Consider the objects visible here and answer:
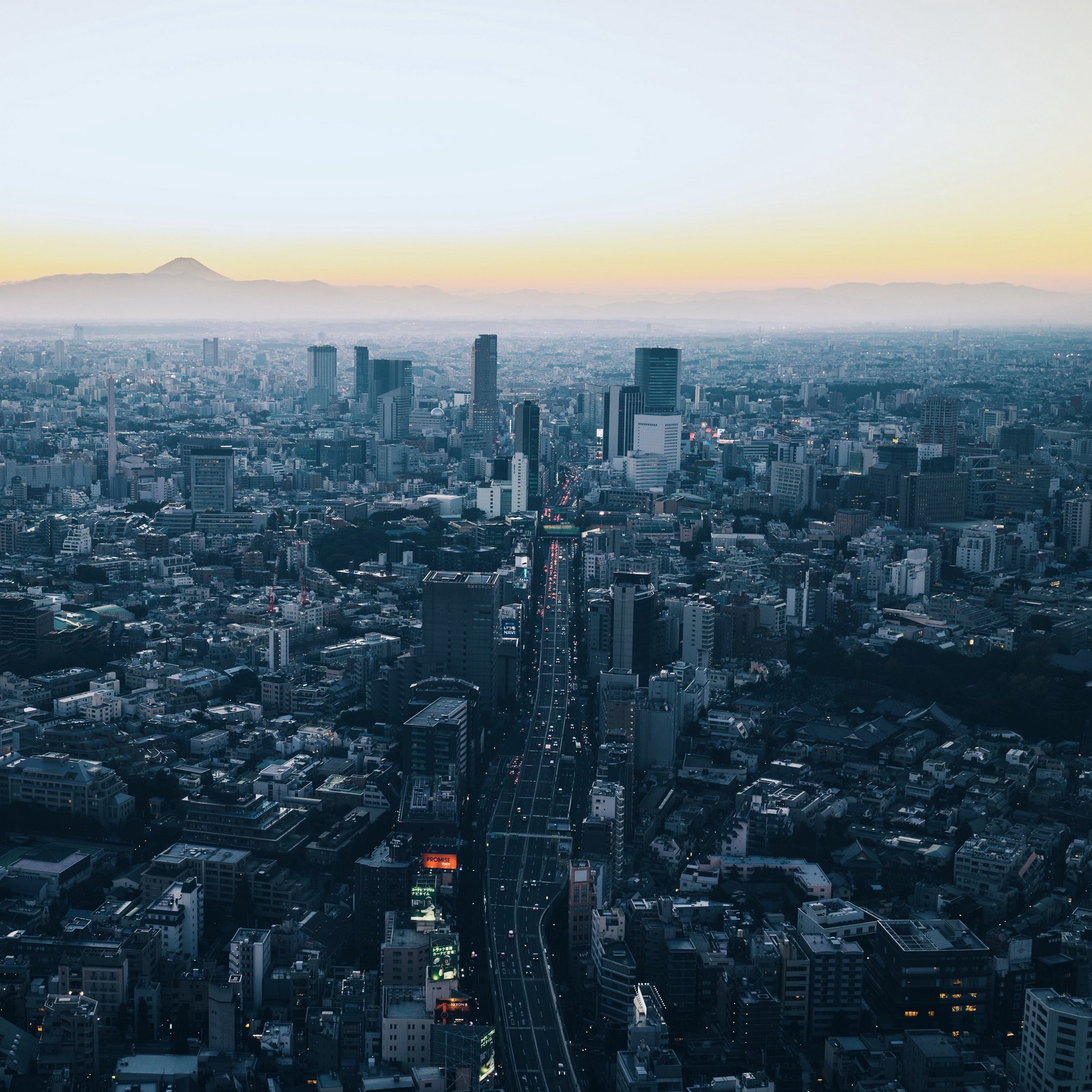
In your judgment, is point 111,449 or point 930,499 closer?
Answer: point 930,499

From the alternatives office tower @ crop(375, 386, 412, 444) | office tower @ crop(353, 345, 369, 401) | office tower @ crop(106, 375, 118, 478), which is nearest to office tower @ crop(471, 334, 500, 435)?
office tower @ crop(375, 386, 412, 444)

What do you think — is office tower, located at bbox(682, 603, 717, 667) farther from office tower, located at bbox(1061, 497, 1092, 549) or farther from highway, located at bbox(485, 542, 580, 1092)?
office tower, located at bbox(1061, 497, 1092, 549)

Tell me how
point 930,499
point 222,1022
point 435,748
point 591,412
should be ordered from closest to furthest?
point 222,1022 → point 435,748 → point 930,499 → point 591,412

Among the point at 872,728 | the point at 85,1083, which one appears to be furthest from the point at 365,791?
the point at 872,728

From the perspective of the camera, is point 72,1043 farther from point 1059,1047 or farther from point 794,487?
point 794,487

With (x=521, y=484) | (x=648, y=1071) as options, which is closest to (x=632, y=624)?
(x=648, y=1071)

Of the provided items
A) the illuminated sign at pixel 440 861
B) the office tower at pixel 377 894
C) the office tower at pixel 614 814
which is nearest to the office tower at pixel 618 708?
the office tower at pixel 614 814

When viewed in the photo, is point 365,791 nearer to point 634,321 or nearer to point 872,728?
point 872,728
